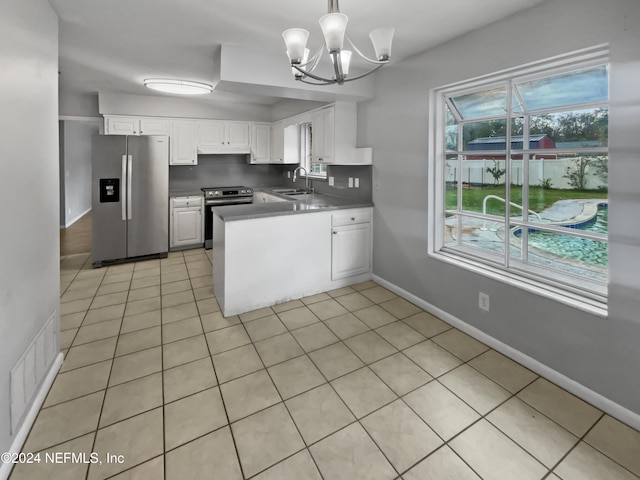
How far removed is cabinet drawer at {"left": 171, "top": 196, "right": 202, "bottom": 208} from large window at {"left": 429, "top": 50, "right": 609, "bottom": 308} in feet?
11.8

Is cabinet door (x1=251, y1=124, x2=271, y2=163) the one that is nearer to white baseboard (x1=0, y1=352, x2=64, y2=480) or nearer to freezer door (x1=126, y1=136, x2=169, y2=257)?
freezer door (x1=126, y1=136, x2=169, y2=257)

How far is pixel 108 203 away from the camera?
4336 millimetres

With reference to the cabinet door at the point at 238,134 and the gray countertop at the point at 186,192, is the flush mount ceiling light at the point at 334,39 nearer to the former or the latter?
the gray countertop at the point at 186,192

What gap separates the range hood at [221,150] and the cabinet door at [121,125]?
92cm

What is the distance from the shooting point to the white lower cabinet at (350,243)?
362 cm

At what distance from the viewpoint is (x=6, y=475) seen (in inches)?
56.8

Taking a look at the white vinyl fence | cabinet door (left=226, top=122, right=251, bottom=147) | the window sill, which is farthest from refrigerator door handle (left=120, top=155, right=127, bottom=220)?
the white vinyl fence

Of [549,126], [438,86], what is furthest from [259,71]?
[549,126]

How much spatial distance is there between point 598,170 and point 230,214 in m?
2.71

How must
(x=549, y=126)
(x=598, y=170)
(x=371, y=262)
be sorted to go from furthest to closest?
(x=371, y=262) → (x=549, y=126) → (x=598, y=170)

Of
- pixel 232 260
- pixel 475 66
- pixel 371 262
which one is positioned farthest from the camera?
pixel 371 262

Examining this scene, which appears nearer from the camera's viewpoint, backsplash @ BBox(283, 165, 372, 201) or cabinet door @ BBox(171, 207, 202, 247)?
backsplash @ BBox(283, 165, 372, 201)

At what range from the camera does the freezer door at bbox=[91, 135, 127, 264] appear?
425 cm

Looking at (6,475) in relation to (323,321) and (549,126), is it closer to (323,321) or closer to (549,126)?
(323,321)
